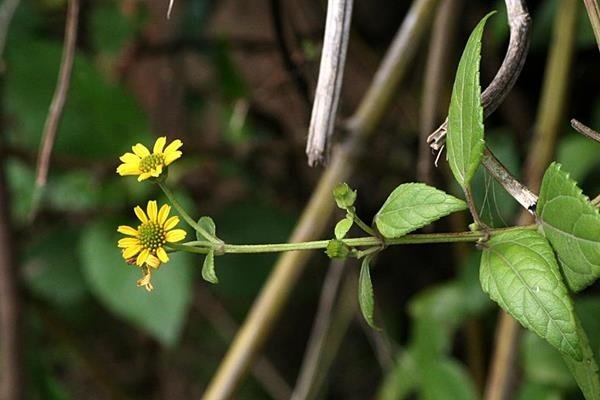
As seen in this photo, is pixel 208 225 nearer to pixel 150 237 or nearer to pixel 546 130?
pixel 150 237

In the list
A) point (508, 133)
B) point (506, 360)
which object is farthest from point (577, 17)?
point (506, 360)

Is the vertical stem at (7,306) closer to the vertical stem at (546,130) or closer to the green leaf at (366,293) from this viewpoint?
the vertical stem at (546,130)

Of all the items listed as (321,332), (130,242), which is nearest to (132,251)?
(130,242)

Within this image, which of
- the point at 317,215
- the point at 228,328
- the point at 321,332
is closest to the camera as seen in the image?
the point at 317,215

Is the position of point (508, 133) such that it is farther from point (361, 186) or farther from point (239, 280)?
point (239, 280)

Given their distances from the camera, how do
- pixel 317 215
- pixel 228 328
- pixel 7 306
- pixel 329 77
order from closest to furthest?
pixel 329 77 → pixel 317 215 → pixel 7 306 → pixel 228 328

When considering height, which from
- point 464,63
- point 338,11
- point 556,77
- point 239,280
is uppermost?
point 239,280
